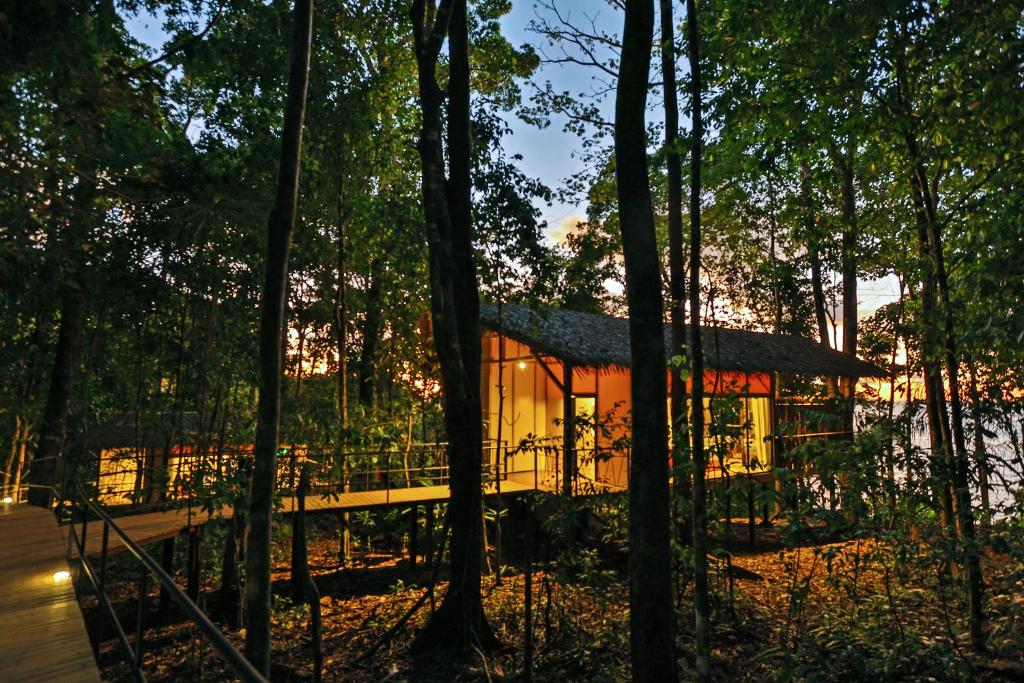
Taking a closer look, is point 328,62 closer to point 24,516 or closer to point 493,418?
point 24,516

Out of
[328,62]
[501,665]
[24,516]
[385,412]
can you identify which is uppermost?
[328,62]

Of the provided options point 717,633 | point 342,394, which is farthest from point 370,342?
point 717,633

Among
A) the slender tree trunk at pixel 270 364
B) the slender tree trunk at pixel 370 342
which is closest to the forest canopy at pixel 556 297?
the slender tree trunk at pixel 270 364

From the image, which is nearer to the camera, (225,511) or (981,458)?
(981,458)

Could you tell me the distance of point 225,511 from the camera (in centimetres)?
923

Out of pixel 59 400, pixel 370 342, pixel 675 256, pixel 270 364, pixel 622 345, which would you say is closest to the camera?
pixel 270 364

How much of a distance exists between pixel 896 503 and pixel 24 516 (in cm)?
→ 1162

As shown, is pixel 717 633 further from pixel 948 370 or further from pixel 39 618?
pixel 39 618

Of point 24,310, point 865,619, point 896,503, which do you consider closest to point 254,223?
point 24,310

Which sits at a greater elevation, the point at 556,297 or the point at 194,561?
the point at 556,297

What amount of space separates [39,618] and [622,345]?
1180cm

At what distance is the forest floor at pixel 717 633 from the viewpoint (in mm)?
5770

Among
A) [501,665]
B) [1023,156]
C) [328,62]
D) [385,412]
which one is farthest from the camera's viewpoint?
[385,412]

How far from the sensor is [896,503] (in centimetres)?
584
